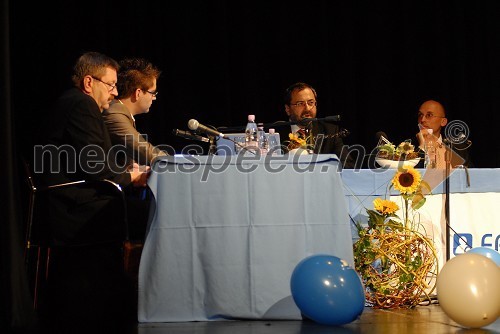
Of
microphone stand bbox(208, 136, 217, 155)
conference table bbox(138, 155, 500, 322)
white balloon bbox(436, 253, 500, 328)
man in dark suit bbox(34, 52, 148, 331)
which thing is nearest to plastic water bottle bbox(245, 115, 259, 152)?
microphone stand bbox(208, 136, 217, 155)

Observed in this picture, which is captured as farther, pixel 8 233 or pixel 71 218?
pixel 71 218

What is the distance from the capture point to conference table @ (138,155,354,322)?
9.46 feet

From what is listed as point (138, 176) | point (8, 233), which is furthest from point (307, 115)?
point (8, 233)

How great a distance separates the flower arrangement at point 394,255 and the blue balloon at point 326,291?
0.56m

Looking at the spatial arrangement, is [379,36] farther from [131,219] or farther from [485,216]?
[131,219]

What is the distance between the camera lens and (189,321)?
9.48 feet

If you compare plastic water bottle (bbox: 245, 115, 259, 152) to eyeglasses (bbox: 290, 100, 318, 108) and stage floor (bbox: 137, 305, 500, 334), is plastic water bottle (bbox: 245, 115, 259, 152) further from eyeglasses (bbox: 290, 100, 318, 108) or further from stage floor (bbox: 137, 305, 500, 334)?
eyeglasses (bbox: 290, 100, 318, 108)

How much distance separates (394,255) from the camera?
333cm

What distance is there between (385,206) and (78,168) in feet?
4.84

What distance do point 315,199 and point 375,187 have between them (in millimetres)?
709

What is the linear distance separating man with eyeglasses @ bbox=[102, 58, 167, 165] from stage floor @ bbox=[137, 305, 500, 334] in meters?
1.47

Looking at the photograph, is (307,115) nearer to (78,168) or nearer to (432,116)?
(432,116)

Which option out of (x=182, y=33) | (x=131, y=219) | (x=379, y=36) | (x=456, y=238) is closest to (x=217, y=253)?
(x=131, y=219)

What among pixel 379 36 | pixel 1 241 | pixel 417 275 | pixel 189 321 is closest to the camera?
pixel 1 241
